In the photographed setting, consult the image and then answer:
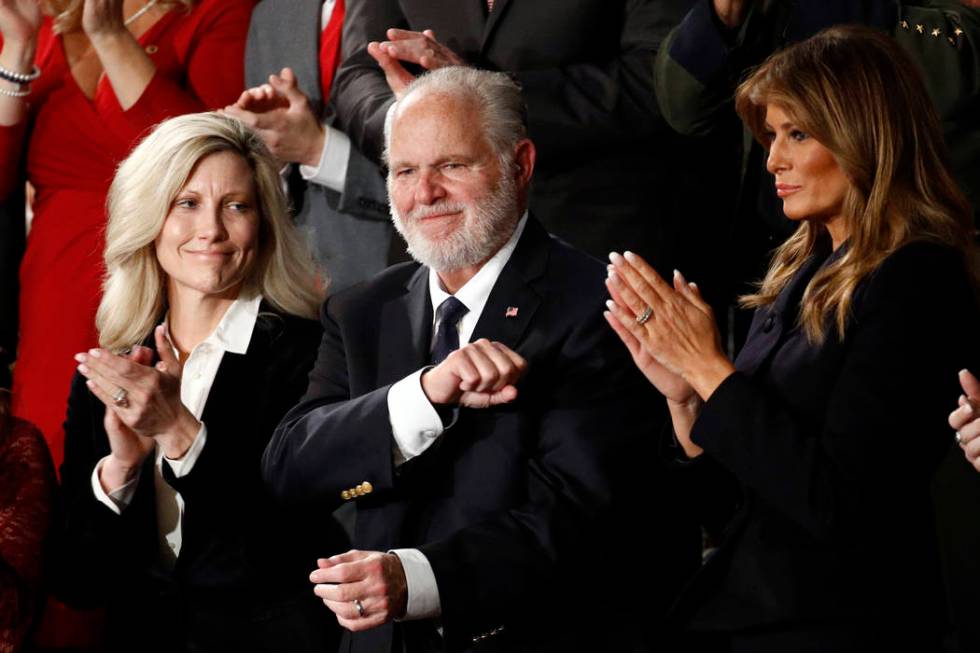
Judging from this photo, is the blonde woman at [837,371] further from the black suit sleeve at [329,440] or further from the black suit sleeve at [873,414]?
the black suit sleeve at [329,440]

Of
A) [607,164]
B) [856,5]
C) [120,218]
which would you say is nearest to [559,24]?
[607,164]

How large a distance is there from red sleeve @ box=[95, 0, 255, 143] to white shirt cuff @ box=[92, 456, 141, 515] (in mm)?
1245

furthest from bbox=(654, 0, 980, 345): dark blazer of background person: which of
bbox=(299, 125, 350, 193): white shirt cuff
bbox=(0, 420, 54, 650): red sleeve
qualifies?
bbox=(0, 420, 54, 650): red sleeve

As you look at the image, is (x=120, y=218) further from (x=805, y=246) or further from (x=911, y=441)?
(x=911, y=441)

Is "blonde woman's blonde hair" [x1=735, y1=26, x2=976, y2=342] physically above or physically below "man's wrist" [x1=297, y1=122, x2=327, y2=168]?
above

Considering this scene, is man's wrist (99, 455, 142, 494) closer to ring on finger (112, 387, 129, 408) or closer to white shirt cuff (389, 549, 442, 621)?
ring on finger (112, 387, 129, 408)

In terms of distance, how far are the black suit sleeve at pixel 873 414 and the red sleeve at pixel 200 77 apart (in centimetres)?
226

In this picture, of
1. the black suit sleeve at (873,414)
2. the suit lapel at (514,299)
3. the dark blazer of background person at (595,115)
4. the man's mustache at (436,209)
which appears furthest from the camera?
the dark blazer of background person at (595,115)

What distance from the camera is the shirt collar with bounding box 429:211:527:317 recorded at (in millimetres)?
2953

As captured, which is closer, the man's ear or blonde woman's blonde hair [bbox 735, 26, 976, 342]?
blonde woman's blonde hair [bbox 735, 26, 976, 342]

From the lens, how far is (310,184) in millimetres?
4039

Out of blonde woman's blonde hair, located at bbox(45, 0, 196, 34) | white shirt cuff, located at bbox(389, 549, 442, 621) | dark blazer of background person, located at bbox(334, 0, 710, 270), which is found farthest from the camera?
blonde woman's blonde hair, located at bbox(45, 0, 196, 34)

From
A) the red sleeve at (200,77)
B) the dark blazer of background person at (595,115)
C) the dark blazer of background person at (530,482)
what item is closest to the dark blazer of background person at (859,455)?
the dark blazer of background person at (530,482)

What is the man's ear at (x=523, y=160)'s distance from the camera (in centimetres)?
304
